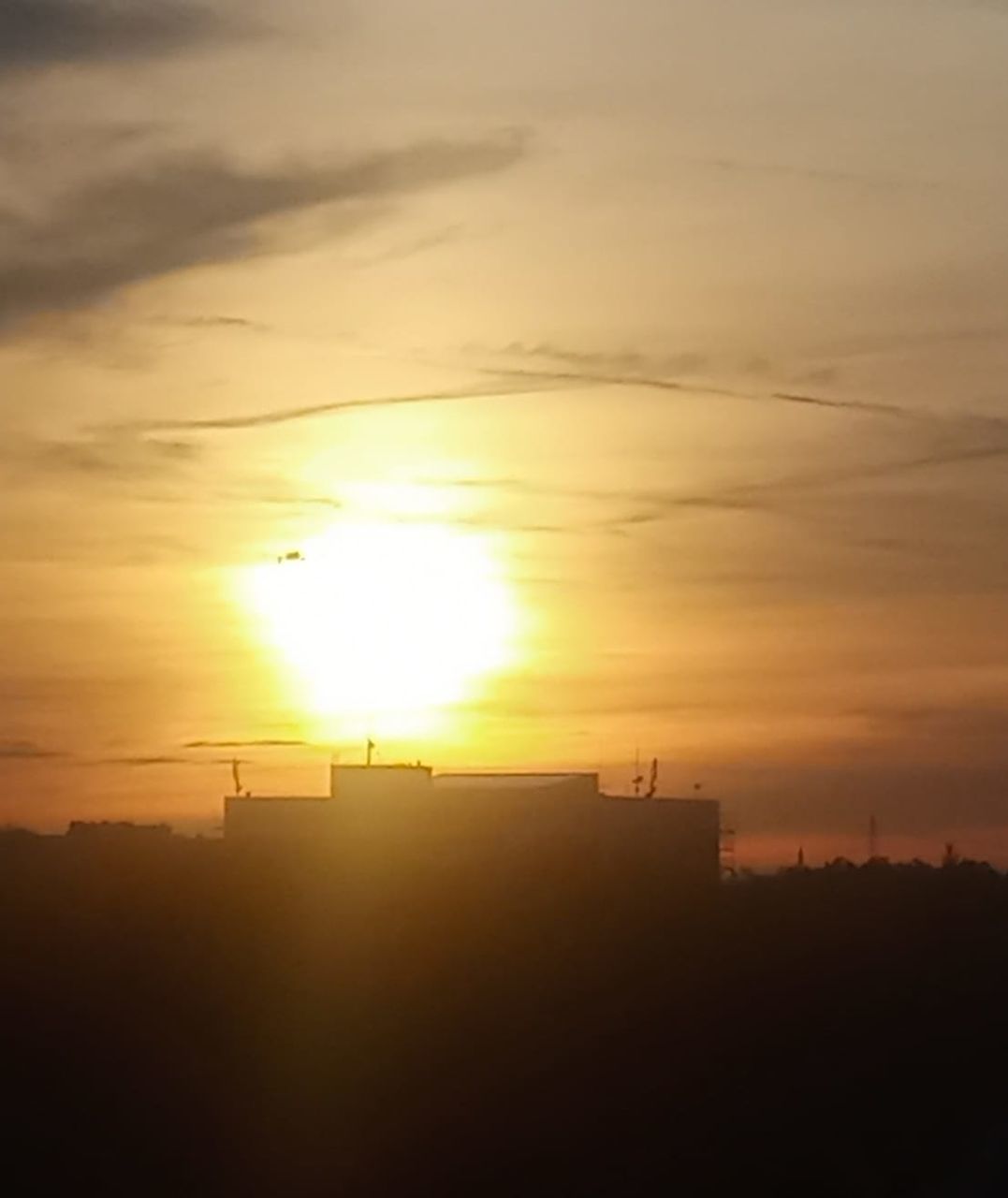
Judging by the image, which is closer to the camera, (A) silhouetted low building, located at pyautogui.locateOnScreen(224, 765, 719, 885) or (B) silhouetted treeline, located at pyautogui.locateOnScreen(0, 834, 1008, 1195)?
(B) silhouetted treeline, located at pyautogui.locateOnScreen(0, 834, 1008, 1195)

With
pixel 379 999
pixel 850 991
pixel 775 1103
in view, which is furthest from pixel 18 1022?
pixel 850 991

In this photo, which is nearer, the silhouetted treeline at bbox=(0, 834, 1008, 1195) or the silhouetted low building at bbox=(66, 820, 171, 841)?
the silhouetted treeline at bbox=(0, 834, 1008, 1195)

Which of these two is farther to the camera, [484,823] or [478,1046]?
[484,823]

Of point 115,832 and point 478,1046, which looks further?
point 115,832

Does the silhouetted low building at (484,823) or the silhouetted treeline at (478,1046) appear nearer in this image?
the silhouetted treeline at (478,1046)

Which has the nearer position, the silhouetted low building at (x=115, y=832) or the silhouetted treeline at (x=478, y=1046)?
the silhouetted treeline at (x=478, y=1046)

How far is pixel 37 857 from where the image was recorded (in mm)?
77375

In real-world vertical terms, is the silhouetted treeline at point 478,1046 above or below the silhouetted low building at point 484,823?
below

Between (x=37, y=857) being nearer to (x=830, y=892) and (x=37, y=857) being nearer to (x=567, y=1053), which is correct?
(x=830, y=892)

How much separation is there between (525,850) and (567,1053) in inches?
1449

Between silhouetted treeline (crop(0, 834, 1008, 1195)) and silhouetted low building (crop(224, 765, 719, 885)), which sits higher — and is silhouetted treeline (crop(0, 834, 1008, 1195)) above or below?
below

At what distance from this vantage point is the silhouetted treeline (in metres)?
34.3

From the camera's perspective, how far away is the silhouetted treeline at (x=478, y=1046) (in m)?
34.3

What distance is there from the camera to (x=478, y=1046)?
132ft
